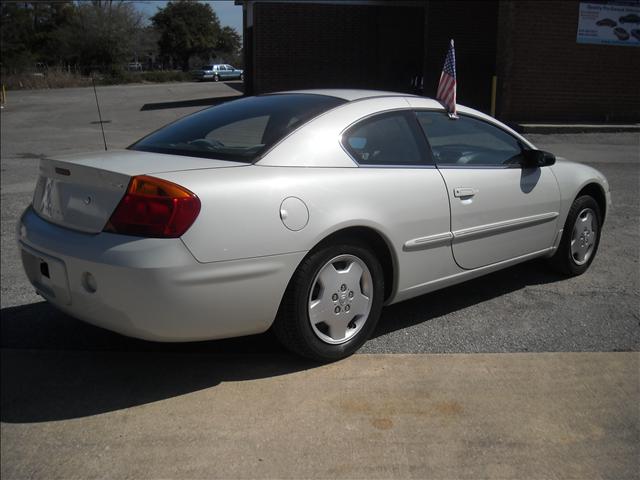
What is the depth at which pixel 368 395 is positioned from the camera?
3.44 meters

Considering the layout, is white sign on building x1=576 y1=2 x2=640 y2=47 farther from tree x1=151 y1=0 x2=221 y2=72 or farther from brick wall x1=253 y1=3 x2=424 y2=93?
tree x1=151 y1=0 x2=221 y2=72

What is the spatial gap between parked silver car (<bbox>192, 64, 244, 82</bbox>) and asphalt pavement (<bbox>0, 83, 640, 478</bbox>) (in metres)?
50.3

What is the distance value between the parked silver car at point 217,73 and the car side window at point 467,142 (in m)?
50.6

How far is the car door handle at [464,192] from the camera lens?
4.21m

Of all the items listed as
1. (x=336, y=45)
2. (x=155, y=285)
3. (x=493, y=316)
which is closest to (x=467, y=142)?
(x=493, y=316)

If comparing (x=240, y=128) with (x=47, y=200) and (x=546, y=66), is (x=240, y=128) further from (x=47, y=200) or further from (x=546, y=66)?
(x=546, y=66)

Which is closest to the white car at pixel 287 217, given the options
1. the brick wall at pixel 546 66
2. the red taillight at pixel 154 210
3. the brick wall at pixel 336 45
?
the red taillight at pixel 154 210

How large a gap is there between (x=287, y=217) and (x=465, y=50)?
18.8 m

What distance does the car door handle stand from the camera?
4.21m

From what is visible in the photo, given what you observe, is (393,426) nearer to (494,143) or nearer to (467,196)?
(467,196)

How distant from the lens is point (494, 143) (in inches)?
189

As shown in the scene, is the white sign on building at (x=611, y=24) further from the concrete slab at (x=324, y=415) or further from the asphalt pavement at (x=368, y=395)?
the concrete slab at (x=324, y=415)

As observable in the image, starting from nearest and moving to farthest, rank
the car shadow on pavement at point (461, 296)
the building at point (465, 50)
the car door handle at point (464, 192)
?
the car door handle at point (464, 192) < the car shadow on pavement at point (461, 296) < the building at point (465, 50)

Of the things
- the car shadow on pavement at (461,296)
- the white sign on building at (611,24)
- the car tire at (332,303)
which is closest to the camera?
the car tire at (332,303)
